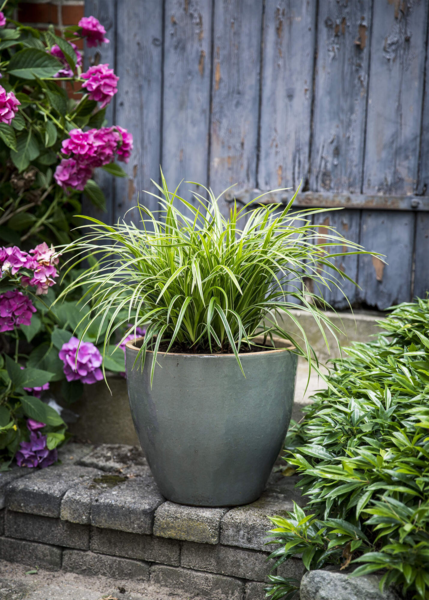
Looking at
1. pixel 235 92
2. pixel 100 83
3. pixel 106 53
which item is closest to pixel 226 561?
pixel 100 83

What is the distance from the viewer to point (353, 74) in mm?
1976

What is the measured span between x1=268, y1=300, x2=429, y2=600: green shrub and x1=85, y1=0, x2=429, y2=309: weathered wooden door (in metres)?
0.71

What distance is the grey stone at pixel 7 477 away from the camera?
1548 millimetres

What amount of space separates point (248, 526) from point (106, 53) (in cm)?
187

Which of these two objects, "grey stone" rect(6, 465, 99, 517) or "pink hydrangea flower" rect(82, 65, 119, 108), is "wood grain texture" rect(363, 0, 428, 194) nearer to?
"pink hydrangea flower" rect(82, 65, 119, 108)

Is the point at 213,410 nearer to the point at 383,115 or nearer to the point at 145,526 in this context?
the point at 145,526

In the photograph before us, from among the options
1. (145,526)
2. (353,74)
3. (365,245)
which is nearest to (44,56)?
(353,74)

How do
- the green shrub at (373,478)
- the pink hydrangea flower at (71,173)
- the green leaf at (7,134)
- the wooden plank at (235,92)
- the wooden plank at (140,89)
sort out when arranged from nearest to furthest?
the green shrub at (373,478) → the green leaf at (7,134) → the pink hydrangea flower at (71,173) → the wooden plank at (235,92) → the wooden plank at (140,89)

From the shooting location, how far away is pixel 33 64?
1801mm

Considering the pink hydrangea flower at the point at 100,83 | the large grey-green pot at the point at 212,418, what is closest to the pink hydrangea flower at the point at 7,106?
the pink hydrangea flower at the point at 100,83

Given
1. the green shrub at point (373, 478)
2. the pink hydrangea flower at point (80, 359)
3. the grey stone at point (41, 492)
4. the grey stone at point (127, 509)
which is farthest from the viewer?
the pink hydrangea flower at point (80, 359)

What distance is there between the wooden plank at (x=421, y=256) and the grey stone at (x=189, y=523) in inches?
43.7

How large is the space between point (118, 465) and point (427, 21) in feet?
5.95

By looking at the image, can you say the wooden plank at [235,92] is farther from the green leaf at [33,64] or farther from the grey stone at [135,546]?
the grey stone at [135,546]
